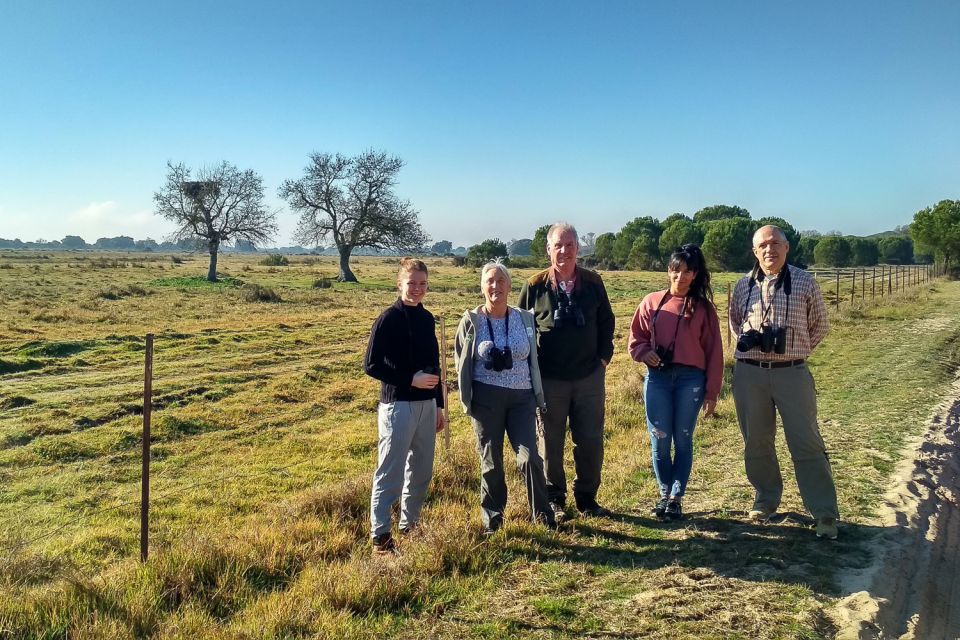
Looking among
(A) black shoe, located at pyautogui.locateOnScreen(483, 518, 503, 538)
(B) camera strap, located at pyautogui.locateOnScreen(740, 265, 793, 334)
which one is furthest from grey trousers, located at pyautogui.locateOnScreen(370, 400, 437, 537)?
(B) camera strap, located at pyautogui.locateOnScreen(740, 265, 793, 334)

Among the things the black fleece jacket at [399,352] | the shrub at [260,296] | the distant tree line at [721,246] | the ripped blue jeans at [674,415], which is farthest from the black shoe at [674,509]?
the distant tree line at [721,246]

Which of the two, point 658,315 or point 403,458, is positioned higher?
point 658,315

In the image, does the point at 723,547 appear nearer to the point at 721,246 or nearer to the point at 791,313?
the point at 791,313

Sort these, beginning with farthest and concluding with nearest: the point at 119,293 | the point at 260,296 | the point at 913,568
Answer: the point at 260,296, the point at 119,293, the point at 913,568

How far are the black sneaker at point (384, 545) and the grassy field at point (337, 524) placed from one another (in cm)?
16

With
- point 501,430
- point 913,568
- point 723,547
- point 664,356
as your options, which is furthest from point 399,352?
point 913,568

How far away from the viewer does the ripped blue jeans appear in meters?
4.16

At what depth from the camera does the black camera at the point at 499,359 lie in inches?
151

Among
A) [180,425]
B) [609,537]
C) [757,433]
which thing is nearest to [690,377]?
[757,433]

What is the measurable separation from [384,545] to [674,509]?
195 centimetres

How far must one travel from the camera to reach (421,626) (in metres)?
3.12

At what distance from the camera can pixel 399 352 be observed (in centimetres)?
381

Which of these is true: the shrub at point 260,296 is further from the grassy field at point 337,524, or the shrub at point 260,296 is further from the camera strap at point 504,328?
the camera strap at point 504,328

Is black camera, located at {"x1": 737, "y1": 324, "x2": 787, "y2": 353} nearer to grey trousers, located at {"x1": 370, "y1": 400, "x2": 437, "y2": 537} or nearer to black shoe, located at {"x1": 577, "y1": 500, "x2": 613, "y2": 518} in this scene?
black shoe, located at {"x1": 577, "y1": 500, "x2": 613, "y2": 518}
